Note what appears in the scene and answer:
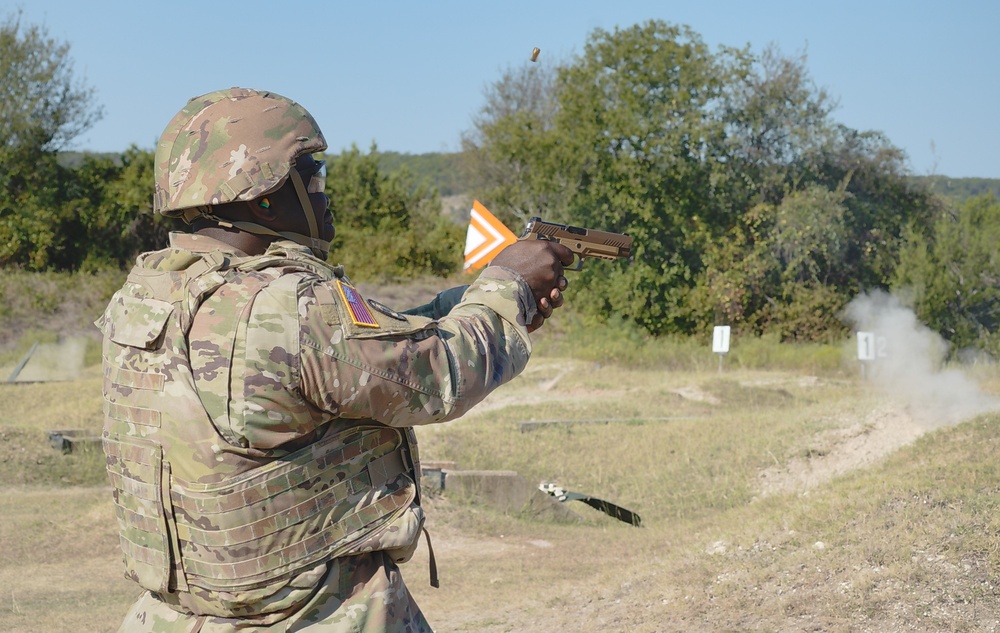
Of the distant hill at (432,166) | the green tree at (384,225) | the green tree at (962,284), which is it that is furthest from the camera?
the distant hill at (432,166)

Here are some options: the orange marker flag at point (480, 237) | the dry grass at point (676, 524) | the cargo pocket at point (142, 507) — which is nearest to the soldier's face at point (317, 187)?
the cargo pocket at point (142, 507)

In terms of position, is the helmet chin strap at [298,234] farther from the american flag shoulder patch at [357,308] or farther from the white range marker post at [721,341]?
the white range marker post at [721,341]

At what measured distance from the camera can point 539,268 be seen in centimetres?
226

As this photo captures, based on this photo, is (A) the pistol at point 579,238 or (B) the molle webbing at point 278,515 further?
(A) the pistol at point 579,238

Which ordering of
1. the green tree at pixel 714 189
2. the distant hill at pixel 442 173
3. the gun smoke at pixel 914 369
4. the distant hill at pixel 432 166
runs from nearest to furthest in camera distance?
the gun smoke at pixel 914 369, the green tree at pixel 714 189, the distant hill at pixel 442 173, the distant hill at pixel 432 166

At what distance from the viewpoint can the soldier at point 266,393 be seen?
1.93 meters

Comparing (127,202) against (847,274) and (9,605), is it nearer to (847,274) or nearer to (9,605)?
(847,274)

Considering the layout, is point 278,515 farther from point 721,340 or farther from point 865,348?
point 721,340

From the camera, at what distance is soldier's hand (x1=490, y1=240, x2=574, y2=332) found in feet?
7.39

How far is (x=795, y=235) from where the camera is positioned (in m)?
22.3

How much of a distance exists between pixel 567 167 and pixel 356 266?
636cm

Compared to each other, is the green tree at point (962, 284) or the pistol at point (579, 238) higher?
the pistol at point (579, 238)

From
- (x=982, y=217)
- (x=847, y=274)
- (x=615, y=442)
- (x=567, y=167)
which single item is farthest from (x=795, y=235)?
(x=615, y=442)

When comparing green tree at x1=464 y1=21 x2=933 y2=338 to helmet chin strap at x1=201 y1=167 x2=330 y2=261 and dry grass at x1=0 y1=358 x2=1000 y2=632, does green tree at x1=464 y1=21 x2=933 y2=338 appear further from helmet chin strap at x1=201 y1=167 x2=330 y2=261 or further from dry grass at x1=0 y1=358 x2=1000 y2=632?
helmet chin strap at x1=201 y1=167 x2=330 y2=261
